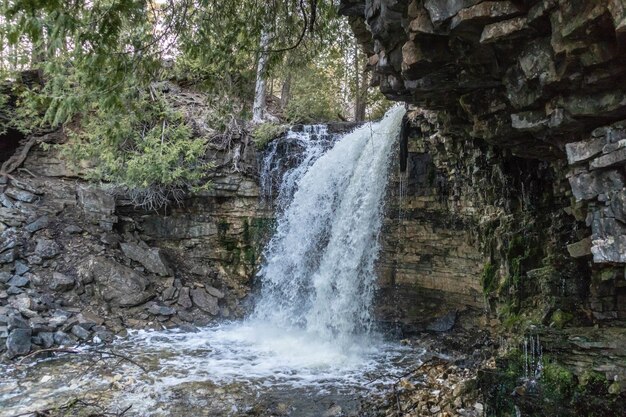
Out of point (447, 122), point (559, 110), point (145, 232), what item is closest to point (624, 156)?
point (559, 110)

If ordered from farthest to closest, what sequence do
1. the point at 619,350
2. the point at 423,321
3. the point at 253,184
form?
the point at 253,184
the point at 423,321
the point at 619,350

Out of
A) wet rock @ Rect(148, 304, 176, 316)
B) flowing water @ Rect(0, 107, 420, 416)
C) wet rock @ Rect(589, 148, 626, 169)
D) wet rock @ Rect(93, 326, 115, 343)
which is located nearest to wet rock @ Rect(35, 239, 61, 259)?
wet rock @ Rect(93, 326, 115, 343)

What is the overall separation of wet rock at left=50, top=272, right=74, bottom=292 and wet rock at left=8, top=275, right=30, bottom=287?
19.7 inches

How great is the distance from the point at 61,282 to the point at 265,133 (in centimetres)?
617

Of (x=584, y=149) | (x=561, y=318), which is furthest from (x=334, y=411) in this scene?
(x=584, y=149)

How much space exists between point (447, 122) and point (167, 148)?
7.37 meters

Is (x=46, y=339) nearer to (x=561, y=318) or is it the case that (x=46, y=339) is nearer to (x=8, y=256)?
(x=8, y=256)

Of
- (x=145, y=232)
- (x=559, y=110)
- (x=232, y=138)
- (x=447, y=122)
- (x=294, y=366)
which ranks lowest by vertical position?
(x=294, y=366)

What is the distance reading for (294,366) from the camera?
332 inches

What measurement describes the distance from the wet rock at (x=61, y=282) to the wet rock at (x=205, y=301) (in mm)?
2846

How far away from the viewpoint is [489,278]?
7.82m

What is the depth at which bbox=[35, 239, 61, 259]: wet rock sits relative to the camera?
35.6 feet

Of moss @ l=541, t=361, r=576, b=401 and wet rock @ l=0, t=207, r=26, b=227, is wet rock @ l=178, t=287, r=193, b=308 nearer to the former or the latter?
wet rock @ l=0, t=207, r=26, b=227

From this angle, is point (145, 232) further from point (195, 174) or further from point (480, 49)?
point (480, 49)
